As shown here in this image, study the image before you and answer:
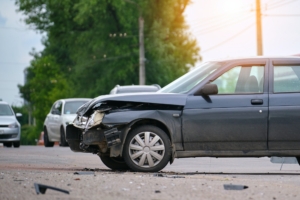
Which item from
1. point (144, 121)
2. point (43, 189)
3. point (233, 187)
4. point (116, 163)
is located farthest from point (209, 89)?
point (43, 189)

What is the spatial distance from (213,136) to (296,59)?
1.72 meters

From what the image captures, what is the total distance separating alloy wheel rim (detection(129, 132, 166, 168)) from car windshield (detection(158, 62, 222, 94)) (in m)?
0.85

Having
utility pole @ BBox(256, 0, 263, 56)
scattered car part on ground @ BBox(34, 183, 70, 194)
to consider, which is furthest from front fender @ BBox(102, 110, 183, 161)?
utility pole @ BBox(256, 0, 263, 56)

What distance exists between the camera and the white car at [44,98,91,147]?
30078 mm

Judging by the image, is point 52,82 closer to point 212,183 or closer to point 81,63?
point 81,63

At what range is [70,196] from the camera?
29.4 ft

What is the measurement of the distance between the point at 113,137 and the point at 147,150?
19.6 inches

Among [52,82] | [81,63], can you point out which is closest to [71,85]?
[81,63]

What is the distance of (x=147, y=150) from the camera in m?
12.8

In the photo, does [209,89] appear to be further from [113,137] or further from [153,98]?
[113,137]

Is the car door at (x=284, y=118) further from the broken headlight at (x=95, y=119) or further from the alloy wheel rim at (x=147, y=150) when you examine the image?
the broken headlight at (x=95, y=119)

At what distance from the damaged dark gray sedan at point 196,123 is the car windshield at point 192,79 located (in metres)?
0.03

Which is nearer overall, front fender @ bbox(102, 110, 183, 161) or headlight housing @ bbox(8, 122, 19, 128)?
front fender @ bbox(102, 110, 183, 161)

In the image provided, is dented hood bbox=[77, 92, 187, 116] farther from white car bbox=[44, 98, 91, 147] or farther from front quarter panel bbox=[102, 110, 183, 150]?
white car bbox=[44, 98, 91, 147]
